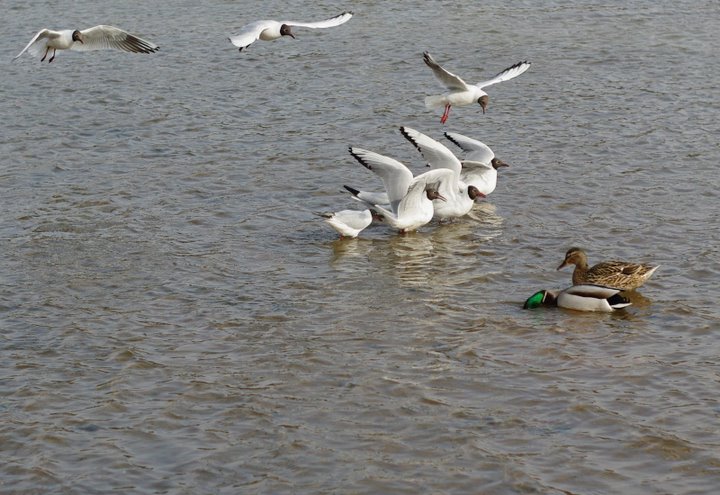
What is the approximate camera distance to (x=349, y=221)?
11.9m

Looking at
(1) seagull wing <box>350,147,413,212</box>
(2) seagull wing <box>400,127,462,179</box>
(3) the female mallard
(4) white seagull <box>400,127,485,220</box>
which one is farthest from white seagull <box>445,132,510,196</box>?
(3) the female mallard

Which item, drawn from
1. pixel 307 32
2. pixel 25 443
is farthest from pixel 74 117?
pixel 25 443

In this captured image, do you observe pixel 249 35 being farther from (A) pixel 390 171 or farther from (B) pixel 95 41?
(A) pixel 390 171

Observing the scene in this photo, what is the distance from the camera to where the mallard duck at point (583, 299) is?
9.73 m

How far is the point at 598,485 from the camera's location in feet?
22.6

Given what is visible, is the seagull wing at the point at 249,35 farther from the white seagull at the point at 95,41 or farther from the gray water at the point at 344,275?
the gray water at the point at 344,275

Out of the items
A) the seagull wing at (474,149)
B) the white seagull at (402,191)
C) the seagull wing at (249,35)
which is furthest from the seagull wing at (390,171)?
the seagull wing at (249,35)

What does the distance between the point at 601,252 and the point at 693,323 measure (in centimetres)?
192

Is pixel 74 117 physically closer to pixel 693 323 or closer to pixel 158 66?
pixel 158 66

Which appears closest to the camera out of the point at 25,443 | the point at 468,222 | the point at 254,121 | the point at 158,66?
the point at 25,443

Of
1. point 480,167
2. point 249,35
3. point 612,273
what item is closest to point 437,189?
point 480,167

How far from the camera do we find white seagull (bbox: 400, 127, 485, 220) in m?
12.5

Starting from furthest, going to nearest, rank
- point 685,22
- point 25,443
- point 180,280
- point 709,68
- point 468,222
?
point 685,22 → point 709,68 → point 468,222 → point 180,280 → point 25,443

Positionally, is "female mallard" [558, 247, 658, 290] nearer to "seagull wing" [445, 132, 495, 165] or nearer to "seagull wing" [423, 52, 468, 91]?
"seagull wing" [445, 132, 495, 165]
